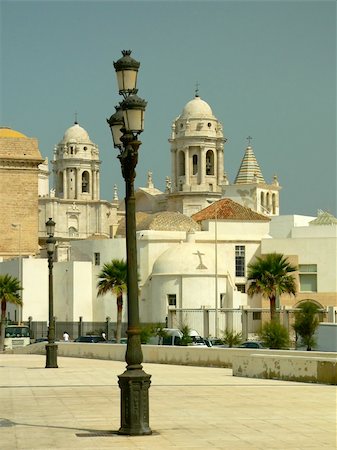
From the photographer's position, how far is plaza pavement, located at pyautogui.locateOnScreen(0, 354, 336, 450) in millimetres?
13664

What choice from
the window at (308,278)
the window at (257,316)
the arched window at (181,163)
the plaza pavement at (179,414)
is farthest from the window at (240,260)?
the plaza pavement at (179,414)

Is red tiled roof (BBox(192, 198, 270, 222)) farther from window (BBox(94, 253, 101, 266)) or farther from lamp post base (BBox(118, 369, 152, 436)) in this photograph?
lamp post base (BBox(118, 369, 152, 436))

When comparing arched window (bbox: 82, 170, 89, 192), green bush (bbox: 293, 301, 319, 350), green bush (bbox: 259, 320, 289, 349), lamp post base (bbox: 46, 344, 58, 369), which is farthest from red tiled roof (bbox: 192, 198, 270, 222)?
arched window (bbox: 82, 170, 89, 192)

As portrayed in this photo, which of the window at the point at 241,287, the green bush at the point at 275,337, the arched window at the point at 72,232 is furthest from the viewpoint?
the arched window at the point at 72,232

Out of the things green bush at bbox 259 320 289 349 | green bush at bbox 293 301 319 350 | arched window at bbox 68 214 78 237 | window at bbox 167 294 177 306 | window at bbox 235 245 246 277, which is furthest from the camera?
arched window at bbox 68 214 78 237

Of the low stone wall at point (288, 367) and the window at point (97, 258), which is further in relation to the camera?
the window at point (97, 258)

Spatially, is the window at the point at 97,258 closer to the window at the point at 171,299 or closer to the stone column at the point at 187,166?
the window at the point at 171,299


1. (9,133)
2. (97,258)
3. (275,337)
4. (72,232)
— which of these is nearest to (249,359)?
(275,337)

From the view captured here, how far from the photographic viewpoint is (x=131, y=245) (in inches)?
589

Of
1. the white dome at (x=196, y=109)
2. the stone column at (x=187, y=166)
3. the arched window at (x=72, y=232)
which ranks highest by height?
the white dome at (x=196, y=109)

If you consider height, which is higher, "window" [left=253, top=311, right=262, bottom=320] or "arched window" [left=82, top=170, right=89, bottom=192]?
"arched window" [left=82, top=170, right=89, bottom=192]

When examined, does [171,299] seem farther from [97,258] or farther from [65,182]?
[65,182]

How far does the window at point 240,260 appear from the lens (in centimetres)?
7469

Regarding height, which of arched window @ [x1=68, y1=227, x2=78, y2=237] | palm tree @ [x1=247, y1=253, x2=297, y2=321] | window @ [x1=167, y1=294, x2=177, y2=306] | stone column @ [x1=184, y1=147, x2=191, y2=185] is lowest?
window @ [x1=167, y1=294, x2=177, y2=306]
